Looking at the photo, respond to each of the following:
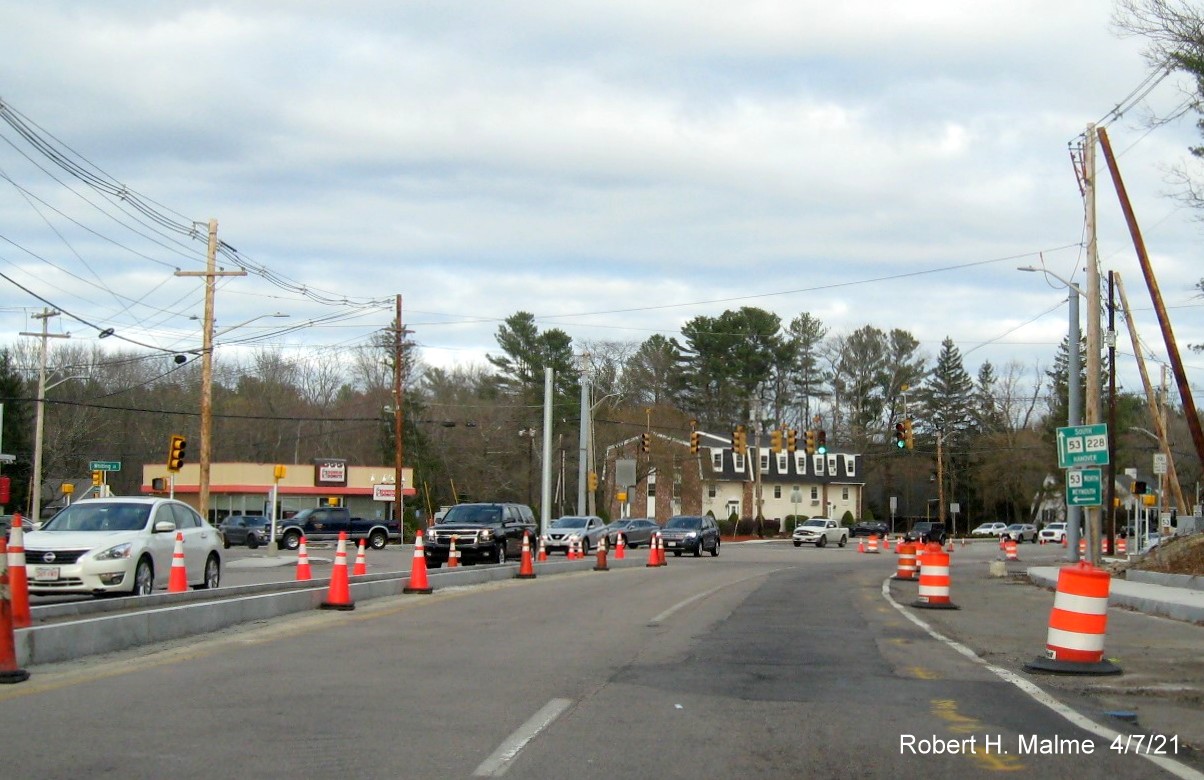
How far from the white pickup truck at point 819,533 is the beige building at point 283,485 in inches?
924

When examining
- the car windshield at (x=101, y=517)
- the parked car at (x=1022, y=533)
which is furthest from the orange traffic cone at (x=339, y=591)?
the parked car at (x=1022, y=533)

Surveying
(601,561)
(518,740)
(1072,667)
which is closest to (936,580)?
(1072,667)

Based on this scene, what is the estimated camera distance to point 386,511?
73938 millimetres

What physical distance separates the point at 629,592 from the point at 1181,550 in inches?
583

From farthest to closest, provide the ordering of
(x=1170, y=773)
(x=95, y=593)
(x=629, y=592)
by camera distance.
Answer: (x=629, y=592) → (x=95, y=593) → (x=1170, y=773)

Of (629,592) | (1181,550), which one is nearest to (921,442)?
(1181,550)

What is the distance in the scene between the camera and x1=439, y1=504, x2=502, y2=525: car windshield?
1283 inches

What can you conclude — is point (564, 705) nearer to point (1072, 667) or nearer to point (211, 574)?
point (1072, 667)

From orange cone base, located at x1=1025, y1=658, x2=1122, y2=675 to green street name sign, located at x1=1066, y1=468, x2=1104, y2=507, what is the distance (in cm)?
1401

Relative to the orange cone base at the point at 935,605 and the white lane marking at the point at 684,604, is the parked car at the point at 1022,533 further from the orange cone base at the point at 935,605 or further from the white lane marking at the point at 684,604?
the orange cone base at the point at 935,605

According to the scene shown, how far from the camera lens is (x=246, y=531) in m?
52.8

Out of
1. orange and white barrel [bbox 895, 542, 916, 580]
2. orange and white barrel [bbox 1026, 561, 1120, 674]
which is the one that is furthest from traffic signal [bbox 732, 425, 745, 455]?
orange and white barrel [bbox 1026, 561, 1120, 674]

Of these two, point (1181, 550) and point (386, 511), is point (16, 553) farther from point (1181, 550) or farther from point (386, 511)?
point (386, 511)

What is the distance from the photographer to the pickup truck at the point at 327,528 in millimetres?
49906
